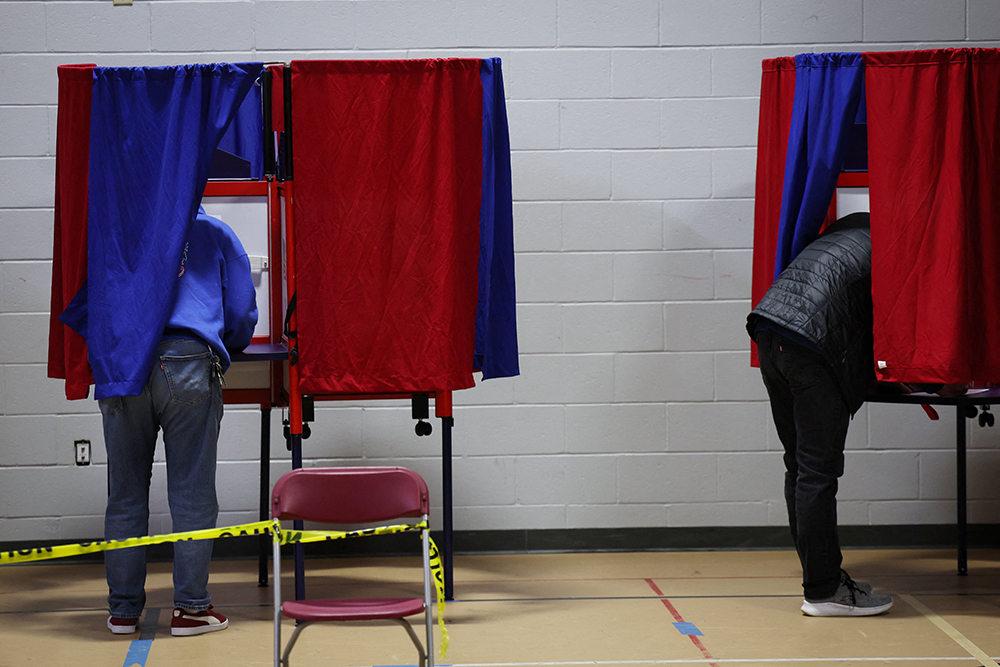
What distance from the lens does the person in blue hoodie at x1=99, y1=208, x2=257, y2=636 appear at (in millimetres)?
2799

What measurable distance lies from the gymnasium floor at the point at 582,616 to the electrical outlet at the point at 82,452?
41 cm

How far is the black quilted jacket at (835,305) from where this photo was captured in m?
2.79

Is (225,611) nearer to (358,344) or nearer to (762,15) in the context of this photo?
(358,344)

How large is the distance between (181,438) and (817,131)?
85.2 inches

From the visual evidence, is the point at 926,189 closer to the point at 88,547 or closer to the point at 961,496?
the point at 961,496

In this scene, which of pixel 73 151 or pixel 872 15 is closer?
pixel 73 151

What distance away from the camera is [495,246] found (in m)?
3.12

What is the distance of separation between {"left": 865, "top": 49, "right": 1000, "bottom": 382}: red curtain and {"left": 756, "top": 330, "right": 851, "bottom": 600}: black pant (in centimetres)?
21

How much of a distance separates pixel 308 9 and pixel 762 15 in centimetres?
187

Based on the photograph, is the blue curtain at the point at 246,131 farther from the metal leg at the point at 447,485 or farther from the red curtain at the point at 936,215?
the red curtain at the point at 936,215

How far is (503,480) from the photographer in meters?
3.92

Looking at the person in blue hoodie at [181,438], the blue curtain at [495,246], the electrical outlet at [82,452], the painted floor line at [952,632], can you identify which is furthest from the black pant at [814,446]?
the electrical outlet at [82,452]

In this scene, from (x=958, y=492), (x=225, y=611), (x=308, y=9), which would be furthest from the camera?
(x=308, y=9)

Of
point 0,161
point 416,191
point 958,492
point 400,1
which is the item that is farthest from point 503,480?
point 0,161
